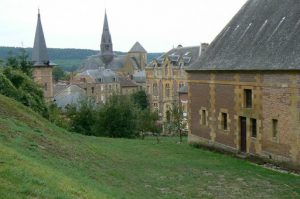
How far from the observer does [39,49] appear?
63125 millimetres

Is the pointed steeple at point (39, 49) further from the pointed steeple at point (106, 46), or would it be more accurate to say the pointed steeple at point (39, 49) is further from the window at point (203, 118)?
the pointed steeple at point (106, 46)

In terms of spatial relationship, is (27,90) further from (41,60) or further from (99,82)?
(99,82)

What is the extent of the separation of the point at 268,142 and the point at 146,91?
70.8 metres

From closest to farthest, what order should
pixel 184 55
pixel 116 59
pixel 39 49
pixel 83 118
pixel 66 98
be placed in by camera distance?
pixel 83 118, pixel 39 49, pixel 66 98, pixel 184 55, pixel 116 59

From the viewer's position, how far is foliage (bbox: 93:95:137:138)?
39.3 m

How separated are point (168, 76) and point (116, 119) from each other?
149 feet

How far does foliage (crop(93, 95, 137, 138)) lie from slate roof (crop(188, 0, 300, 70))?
34.2ft

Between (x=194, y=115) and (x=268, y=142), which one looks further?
(x=194, y=115)

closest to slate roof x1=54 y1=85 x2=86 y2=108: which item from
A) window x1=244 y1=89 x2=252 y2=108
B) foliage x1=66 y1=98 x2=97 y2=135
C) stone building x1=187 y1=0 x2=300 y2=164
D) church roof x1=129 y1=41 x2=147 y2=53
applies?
foliage x1=66 y1=98 x2=97 y2=135

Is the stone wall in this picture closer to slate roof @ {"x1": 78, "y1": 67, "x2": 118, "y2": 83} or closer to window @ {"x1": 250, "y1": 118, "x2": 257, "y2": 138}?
window @ {"x1": 250, "y1": 118, "x2": 257, "y2": 138}

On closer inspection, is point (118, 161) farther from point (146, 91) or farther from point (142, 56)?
point (142, 56)

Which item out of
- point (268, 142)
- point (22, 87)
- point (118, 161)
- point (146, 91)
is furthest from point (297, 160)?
point (146, 91)

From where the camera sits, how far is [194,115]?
3222 centimetres

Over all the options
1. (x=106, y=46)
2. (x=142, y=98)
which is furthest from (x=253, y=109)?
(x=106, y=46)
